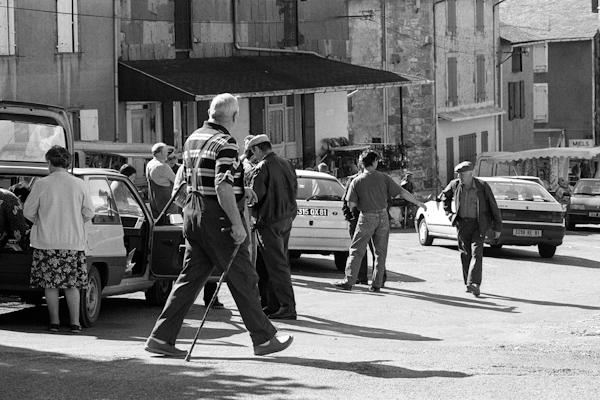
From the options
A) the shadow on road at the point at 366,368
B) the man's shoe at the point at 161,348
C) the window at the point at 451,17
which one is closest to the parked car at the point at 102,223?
the man's shoe at the point at 161,348

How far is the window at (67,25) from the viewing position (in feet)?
100

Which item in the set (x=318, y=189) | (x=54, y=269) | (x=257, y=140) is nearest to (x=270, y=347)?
(x=54, y=269)

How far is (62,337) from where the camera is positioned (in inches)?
465

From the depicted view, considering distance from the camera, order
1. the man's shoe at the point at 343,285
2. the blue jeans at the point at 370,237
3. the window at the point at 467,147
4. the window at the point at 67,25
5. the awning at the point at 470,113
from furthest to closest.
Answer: the window at the point at 467,147, the awning at the point at 470,113, the window at the point at 67,25, the man's shoe at the point at 343,285, the blue jeans at the point at 370,237

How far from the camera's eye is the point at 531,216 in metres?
25.3

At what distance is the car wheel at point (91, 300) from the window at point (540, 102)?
54.1 m

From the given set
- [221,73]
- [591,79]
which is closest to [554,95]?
[591,79]

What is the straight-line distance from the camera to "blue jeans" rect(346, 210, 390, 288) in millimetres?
17375

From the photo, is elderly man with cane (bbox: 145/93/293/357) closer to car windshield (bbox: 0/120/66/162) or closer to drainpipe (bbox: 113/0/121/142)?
car windshield (bbox: 0/120/66/162)

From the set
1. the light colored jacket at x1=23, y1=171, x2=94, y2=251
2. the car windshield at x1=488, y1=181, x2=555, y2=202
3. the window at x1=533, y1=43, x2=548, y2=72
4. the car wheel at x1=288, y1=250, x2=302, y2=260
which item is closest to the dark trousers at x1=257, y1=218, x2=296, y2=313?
the light colored jacket at x1=23, y1=171, x2=94, y2=251

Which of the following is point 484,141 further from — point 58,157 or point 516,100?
point 58,157

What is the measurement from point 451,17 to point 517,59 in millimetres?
10217

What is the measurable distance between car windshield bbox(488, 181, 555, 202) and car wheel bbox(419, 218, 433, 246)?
1784mm

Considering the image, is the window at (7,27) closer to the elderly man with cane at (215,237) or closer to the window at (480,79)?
the elderly man with cane at (215,237)
